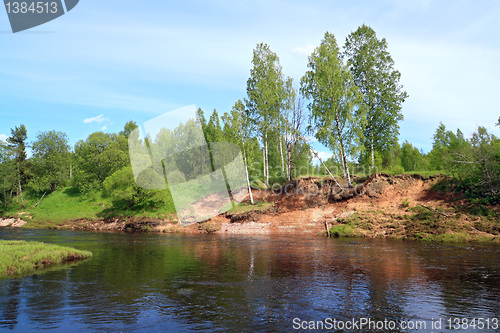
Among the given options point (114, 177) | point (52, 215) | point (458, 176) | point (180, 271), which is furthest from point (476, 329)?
point (52, 215)

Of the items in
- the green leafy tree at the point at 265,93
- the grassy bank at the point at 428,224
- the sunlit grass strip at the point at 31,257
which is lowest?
the grassy bank at the point at 428,224

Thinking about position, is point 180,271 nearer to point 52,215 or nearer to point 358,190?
point 358,190

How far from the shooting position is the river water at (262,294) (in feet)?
36.2

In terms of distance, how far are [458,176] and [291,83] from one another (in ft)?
106

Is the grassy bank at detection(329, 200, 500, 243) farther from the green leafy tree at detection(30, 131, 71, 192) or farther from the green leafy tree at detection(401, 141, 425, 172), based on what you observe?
the green leafy tree at detection(30, 131, 71, 192)

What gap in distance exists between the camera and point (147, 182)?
64812mm

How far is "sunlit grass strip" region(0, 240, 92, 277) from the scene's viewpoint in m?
18.9

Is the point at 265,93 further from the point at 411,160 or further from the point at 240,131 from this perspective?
the point at 411,160

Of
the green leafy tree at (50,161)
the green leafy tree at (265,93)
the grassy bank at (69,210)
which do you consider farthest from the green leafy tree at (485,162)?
the green leafy tree at (50,161)

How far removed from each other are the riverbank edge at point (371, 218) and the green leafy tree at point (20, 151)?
3082 centimetres

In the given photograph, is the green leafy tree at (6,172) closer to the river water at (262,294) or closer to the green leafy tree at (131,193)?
the green leafy tree at (131,193)

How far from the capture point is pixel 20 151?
8569 centimetres

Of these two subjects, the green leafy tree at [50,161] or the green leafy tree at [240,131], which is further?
the green leafy tree at [50,161]

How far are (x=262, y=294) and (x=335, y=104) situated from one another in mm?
40584
